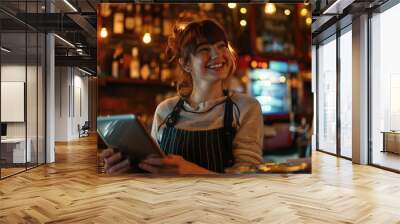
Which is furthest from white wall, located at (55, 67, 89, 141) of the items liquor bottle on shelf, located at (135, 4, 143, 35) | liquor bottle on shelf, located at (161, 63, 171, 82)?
liquor bottle on shelf, located at (161, 63, 171, 82)

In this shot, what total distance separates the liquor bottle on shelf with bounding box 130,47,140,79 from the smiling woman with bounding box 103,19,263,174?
0.43 meters

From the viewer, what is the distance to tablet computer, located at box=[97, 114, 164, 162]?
4.89 meters

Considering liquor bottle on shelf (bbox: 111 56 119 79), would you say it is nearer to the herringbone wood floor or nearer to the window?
the herringbone wood floor

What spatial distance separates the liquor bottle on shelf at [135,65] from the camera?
5.21m

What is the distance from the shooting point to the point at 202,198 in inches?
205

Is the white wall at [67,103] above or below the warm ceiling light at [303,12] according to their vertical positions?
below

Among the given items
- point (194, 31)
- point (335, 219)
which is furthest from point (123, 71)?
point (335, 219)

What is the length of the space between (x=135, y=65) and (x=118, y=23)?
60 centimetres

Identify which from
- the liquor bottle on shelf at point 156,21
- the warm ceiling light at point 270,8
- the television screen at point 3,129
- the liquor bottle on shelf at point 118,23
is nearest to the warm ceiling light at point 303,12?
the warm ceiling light at point 270,8

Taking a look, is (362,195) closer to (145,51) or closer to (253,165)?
(253,165)

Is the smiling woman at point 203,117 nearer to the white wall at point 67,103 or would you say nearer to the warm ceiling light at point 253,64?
the warm ceiling light at point 253,64

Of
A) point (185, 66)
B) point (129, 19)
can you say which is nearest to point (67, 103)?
point (129, 19)

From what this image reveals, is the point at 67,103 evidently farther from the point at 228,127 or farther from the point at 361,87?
the point at 228,127

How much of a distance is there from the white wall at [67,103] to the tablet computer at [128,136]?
11.8 metres
